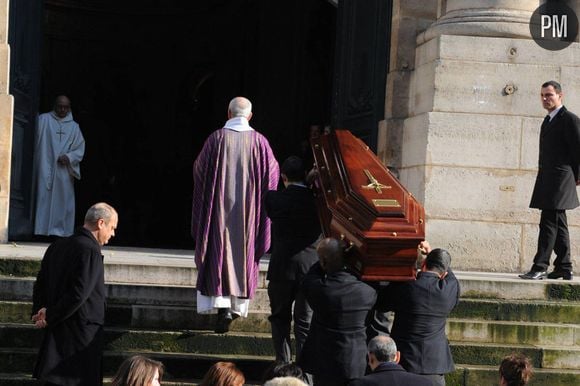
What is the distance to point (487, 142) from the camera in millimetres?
11391

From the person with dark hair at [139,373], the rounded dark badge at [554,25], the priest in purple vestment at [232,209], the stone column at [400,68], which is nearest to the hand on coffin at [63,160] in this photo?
the stone column at [400,68]

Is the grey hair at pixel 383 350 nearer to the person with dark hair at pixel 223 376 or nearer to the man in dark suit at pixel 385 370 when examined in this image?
the man in dark suit at pixel 385 370

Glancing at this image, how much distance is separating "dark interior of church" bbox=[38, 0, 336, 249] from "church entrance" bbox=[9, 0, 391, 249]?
2 centimetres

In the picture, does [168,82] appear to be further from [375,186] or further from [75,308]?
[75,308]

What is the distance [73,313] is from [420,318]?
2052 millimetres

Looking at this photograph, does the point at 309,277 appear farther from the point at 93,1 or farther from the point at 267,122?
the point at 93,1

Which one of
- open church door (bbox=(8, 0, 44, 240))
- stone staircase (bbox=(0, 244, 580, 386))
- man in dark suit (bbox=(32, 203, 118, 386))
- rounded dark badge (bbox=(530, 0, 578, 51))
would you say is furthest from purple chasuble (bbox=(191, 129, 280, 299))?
open church door (bbox=(8, 0, 44, 240))

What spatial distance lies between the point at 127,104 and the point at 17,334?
41.8ft

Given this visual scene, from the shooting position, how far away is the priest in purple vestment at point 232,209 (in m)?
8.66

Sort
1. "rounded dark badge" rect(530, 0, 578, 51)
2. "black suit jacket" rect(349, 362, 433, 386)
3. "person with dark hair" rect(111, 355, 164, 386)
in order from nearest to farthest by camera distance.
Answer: "person with dark hair" rect(111, 355, 164, 386)
"black suit jacket" rect(349, 362, 433, 386)
"rounded dark badge" rect(530, 0, 578, 51)

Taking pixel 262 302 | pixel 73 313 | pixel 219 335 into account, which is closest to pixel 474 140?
pixel 262 302

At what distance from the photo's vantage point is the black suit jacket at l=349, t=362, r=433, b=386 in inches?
230

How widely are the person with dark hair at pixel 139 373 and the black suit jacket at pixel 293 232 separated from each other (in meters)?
2.51

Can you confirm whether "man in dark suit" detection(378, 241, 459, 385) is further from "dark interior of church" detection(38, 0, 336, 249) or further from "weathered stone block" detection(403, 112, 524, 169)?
"dark interior of church" detection(38, 0, 336, 249)
